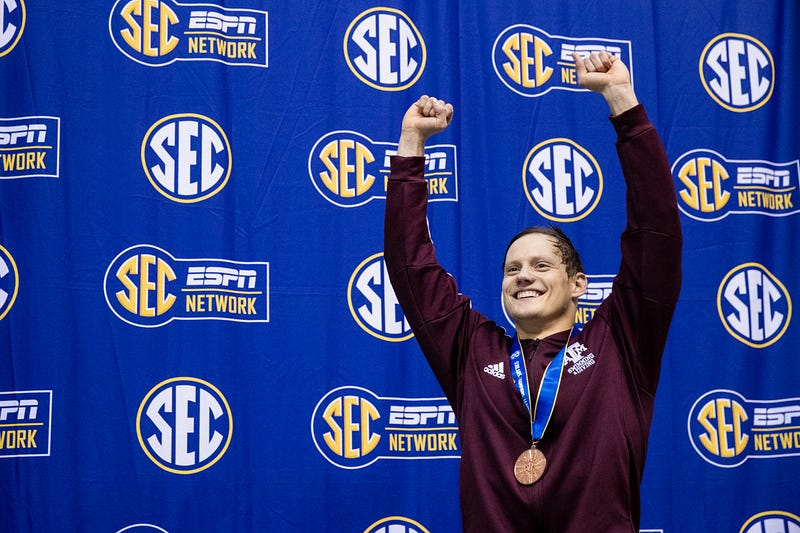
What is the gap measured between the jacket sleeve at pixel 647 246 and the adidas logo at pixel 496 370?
0.22 m

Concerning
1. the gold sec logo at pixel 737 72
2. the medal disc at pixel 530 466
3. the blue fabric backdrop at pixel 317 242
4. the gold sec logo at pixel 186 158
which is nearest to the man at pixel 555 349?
the medal disc at pixel 530 466

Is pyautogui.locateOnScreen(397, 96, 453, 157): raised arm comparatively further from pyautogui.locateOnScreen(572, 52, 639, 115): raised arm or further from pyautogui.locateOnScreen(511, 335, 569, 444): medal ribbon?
pyautogui.locateOnScreen(511, 335, 569, 444): medal ribbon

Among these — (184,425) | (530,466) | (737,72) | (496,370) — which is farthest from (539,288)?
(737,72)

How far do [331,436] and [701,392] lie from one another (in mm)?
1097

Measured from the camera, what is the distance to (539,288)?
66.3 inches

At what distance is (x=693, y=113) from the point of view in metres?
2.78

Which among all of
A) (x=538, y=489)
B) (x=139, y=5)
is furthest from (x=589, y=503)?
(x=139, y=5)

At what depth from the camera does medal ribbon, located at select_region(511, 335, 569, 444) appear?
5.05ft

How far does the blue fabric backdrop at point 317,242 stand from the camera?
→ 7.83 feet

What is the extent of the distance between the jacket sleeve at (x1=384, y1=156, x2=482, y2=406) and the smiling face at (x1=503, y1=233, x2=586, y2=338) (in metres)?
0.12

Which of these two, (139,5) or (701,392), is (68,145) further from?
(701,392)

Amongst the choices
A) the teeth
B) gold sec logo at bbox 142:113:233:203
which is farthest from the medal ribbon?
gold sec logo at bbox 142:113:233:203

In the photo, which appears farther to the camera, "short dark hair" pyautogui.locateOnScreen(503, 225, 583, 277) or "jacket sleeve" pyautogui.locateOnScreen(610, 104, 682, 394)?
"short dark hair" pyautogui.locateOnScreen(503, 225, 583, 277)

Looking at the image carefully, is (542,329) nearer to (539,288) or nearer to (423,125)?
(539,288)
